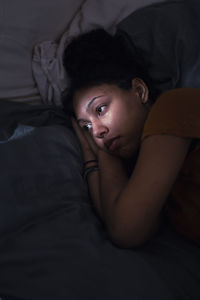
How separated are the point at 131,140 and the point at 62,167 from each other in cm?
24

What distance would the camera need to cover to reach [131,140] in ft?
3.23

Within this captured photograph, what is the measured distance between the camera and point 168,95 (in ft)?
2.71

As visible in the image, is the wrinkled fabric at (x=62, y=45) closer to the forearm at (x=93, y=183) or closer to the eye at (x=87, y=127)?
the eye at (x=87, y=127)

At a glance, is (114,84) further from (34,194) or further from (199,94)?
(34,194)

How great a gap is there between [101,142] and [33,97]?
0.39 meters

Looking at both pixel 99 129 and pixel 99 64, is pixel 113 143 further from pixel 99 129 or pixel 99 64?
pixel 99 64

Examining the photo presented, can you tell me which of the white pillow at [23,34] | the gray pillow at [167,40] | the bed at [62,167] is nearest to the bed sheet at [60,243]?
the bed at [62,167]

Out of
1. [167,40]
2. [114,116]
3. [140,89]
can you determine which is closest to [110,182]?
[114,116]

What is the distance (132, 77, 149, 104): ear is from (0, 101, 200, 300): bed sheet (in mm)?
304

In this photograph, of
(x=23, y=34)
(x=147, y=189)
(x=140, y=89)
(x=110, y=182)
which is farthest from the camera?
(x=23, y=34)

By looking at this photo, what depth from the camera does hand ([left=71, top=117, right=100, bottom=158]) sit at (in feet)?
3.64

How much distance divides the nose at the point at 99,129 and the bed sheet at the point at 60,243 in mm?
135

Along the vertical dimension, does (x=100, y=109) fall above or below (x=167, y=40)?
below

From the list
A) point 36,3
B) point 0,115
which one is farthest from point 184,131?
point 36,3
